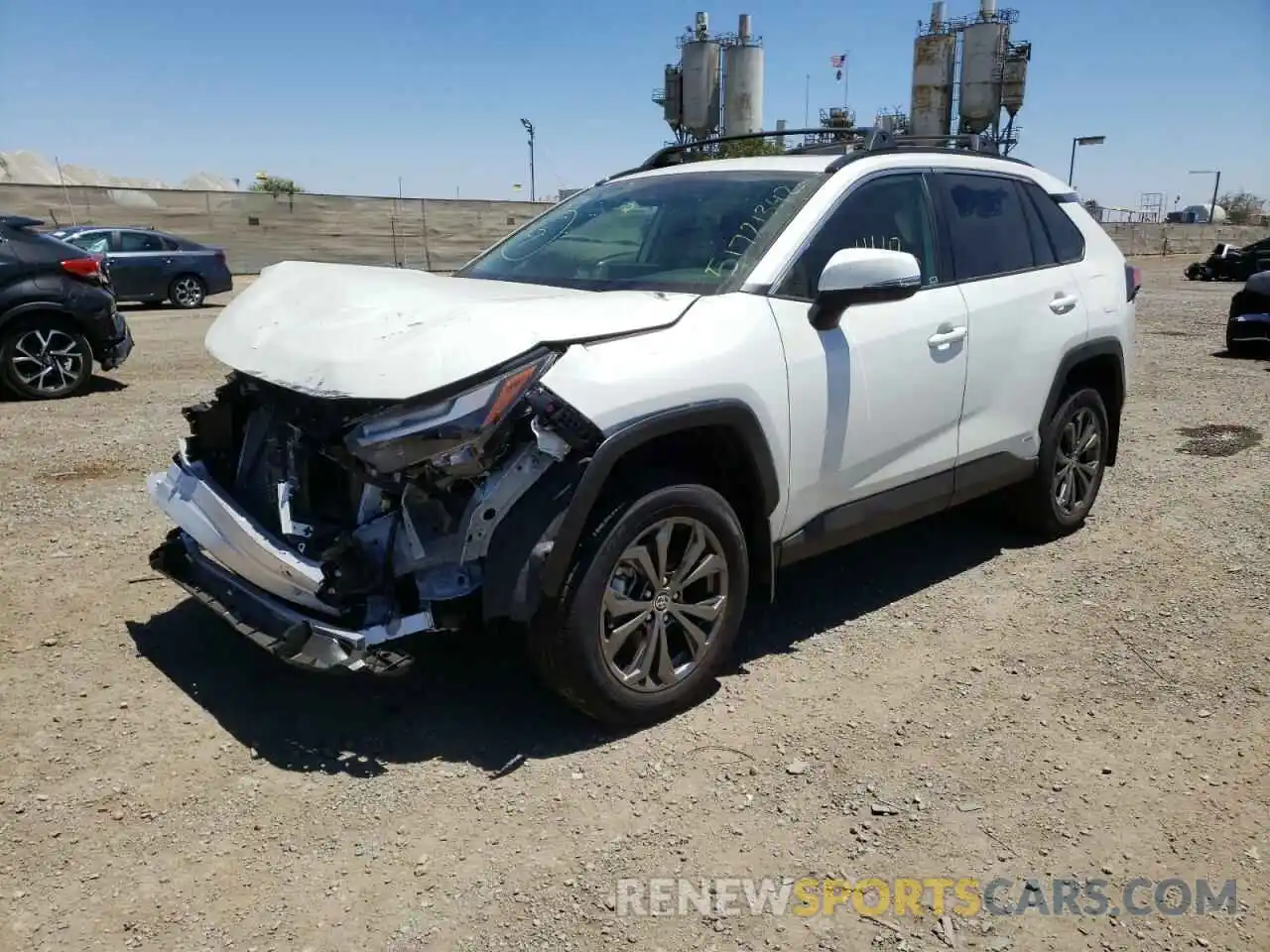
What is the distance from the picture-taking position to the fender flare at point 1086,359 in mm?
4867

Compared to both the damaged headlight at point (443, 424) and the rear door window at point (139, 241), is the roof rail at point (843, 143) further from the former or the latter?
the rear door window at point (139, 241)

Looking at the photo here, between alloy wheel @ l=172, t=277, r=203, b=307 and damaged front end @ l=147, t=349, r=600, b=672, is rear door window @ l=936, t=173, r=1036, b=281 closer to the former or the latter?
damaged front end @ l=147, t=349, r=600, b=672

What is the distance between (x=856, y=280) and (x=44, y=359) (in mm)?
7915

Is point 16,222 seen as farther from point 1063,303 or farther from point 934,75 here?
point 934,75

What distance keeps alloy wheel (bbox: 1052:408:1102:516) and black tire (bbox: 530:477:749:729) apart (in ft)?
8.11

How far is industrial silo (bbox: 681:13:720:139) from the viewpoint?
6900cm

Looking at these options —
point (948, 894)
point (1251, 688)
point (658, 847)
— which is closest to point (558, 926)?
point (658, 847)

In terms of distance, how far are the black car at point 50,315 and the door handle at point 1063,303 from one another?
26.1 feet

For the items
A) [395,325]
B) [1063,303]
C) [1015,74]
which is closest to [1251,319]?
[1063,303]

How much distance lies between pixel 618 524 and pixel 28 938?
1877 millimetres

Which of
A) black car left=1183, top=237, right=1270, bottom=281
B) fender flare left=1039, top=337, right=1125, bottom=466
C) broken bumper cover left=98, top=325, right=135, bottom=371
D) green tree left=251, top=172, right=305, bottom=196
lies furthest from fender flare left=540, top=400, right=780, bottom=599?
green tree left=251, top=172, right=305, bottom=196

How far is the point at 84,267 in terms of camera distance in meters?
8.77

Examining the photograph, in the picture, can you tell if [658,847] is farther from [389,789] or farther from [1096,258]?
[1096,258]

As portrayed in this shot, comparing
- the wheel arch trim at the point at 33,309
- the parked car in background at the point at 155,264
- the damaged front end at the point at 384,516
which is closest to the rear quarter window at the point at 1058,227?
the damaged front end at the point at 384,516
